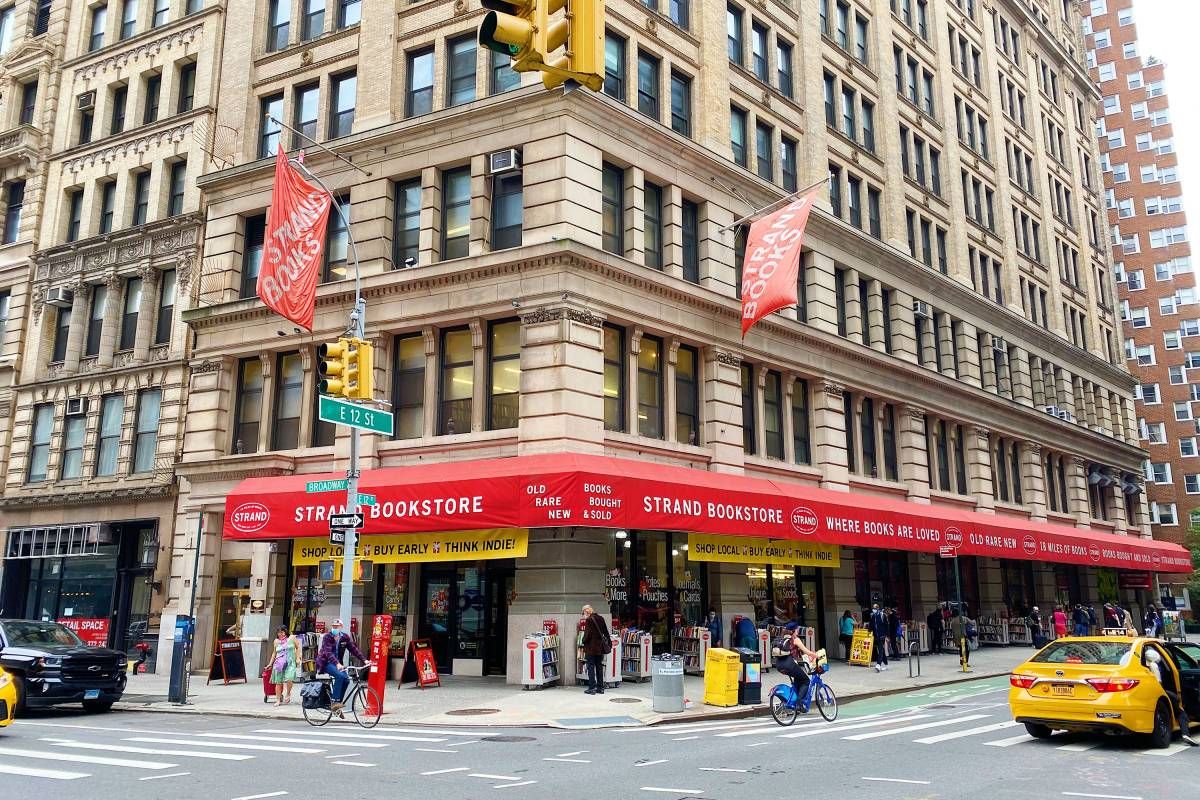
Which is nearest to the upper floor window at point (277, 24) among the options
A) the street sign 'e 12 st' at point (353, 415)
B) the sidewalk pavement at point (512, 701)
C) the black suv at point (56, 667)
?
the street sign 'e 12 st' at point (353, 415)

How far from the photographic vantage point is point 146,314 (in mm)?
31250

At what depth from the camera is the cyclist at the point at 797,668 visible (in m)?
16.1

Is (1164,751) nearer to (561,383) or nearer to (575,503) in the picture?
(575,503)

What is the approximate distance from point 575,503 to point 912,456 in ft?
61.8

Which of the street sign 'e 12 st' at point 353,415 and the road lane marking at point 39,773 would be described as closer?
the road lane marking at point 39,773

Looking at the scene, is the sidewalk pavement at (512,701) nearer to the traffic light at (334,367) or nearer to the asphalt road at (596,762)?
the asphalt road at (596,762)

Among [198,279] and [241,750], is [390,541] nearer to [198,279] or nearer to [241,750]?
[241,750]

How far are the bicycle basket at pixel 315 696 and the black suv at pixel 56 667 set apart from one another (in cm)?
524

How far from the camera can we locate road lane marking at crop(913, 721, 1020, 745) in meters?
13.5

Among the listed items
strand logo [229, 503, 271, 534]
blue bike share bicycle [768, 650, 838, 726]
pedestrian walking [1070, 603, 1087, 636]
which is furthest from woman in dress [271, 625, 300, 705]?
pedestrian walking [1070, 603, 1087, 636]

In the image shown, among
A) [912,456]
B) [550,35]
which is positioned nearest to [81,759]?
[550,35]

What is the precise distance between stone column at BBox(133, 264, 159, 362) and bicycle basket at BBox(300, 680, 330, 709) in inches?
743

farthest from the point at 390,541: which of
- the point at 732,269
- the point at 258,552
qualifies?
the point at 732,269

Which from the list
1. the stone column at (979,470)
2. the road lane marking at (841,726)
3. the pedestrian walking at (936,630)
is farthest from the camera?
the stone column at (979,470)
